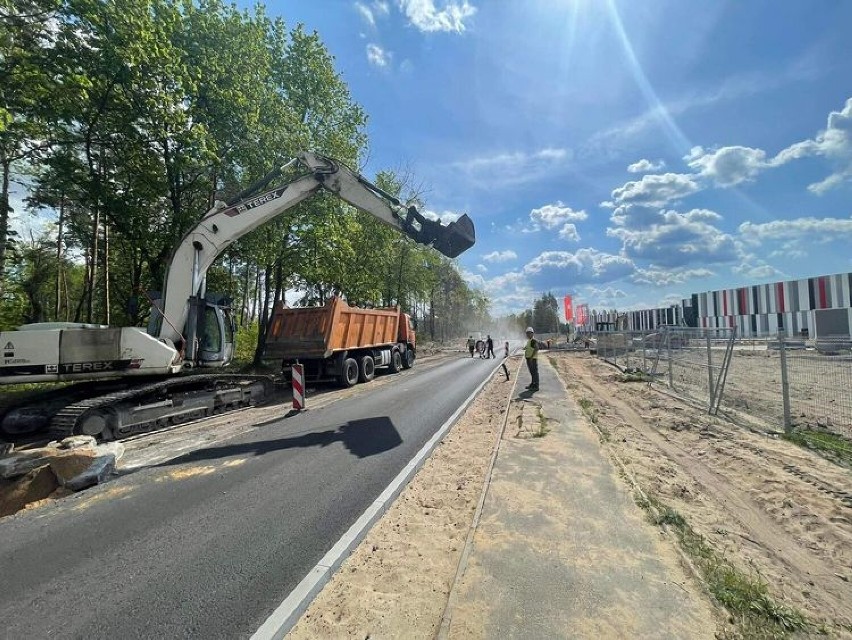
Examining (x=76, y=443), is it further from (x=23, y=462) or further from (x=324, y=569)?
(x=324, y=569)

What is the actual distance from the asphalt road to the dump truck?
20.2ft

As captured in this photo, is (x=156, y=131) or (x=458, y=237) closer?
(x=458, y=237)

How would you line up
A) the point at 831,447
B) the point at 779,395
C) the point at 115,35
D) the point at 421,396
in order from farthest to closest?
1. the point at 421,396
2. the point at 115,35
3. the point at 779,395
4. the point at 831,447

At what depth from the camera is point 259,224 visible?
10.4 m

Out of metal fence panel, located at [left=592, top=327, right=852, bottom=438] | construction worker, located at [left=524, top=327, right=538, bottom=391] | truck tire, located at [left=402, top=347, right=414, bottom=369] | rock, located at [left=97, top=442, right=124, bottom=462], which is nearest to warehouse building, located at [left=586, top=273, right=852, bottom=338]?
metal fence panel, located at [left=592, top=327, right=852, bottom=438]

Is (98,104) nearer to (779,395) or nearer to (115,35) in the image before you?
(115,35)

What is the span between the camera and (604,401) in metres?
11.2

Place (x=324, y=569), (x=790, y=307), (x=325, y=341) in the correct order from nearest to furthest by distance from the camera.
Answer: (x=324, y=569), (x=325, y=341), (x=790, y=307)

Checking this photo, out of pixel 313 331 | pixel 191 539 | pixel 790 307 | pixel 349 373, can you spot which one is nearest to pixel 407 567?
pixel 191 539

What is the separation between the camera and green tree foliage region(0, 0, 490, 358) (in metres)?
11.0

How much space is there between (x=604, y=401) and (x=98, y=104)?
16986 mm

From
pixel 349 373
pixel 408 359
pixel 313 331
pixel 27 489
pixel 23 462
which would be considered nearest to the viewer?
pixel 27 489

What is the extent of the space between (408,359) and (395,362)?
1.77 meters

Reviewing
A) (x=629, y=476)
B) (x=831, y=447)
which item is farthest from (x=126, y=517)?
(x=831, y=447)
